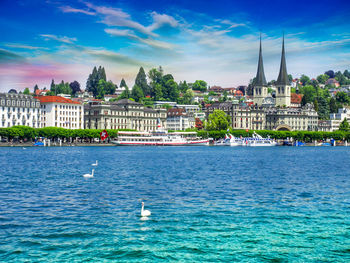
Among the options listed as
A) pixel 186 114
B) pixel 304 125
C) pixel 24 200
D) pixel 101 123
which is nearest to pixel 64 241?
pixel 24 200

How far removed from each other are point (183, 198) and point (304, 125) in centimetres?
17089

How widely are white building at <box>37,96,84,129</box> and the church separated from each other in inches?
2419

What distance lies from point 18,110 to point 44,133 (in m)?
18.3

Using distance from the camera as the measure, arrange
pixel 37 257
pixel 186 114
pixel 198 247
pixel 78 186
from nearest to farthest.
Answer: pixel 37 257 → pixel 198 247 → pixel 78 186 → pixel 186 114

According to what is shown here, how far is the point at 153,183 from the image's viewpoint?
3194 cm

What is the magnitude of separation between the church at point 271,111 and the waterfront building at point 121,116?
1119 inches

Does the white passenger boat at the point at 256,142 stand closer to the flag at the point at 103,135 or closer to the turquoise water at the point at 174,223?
the flag at the point at 103,135

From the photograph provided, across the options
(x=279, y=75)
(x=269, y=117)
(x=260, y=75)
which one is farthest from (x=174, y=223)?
(x=279, y=75)

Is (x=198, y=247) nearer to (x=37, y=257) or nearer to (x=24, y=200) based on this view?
(x=37, y=257)

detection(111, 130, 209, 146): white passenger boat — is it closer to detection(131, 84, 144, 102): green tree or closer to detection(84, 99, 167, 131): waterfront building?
detection(84, 99, 167, 131): waterfront building

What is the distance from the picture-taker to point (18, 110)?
126125 millimetres

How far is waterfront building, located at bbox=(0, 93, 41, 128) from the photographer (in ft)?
399

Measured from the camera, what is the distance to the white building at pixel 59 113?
13412cm

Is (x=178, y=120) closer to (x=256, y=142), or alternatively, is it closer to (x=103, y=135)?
(x=256, y=142)
